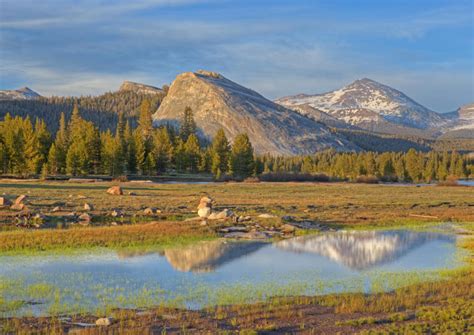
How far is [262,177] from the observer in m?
112

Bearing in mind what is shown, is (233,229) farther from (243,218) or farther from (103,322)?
(103,322)

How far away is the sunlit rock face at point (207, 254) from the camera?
23.9 metres

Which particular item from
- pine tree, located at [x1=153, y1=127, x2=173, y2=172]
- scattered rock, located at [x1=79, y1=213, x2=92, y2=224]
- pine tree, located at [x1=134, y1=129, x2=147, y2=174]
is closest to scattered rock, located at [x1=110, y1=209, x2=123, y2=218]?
scattered rock, located at [x1=79, y1=213, x2=92, y2=224]

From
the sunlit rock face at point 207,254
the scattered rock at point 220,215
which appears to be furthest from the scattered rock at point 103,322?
the scattered rock at point 220,215

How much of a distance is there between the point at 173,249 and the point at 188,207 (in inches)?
799

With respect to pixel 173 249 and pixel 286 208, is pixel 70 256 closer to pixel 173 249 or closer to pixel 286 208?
pixel 173 249

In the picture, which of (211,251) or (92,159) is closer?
(211,251)

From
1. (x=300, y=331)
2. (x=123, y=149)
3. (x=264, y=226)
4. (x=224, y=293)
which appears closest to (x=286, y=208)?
(x=264, y=226)

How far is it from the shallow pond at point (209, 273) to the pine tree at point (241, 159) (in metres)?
76.0

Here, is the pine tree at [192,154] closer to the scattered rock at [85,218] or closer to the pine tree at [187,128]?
the pine tree at [187,128]

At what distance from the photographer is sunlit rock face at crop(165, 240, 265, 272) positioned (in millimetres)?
23922

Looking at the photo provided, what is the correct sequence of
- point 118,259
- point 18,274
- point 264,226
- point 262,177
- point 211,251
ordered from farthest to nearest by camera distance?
point 262,177 → point 264,226 → point 211,251 → point 118,259 → point 18,274

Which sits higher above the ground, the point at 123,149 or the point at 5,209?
the point at 123,149

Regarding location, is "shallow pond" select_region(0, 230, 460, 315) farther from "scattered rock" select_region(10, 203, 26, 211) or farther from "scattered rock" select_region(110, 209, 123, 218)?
"scattered rock" select_region(10, 203, 26, 211)
